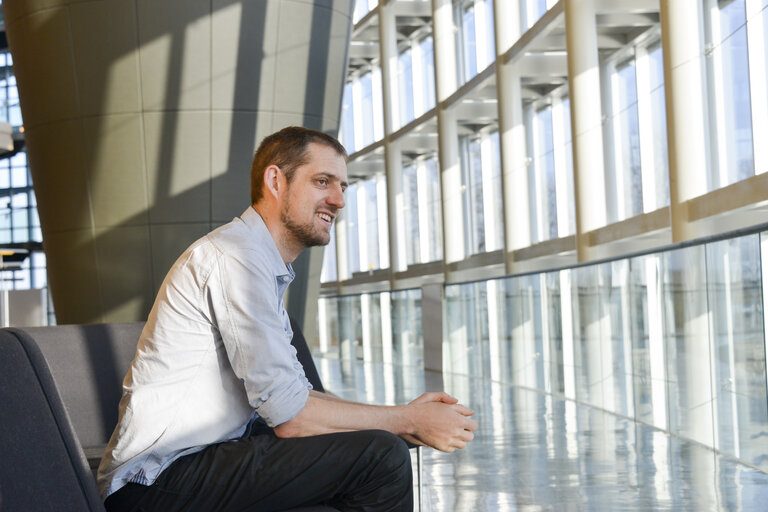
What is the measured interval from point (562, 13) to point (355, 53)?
12570 millimetres

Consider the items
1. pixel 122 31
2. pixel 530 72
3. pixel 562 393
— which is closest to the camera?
pixel 122 31

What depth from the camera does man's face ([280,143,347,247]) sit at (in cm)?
243

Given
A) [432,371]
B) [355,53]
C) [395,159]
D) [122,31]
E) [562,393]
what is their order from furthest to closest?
[355,53]
[395,159]
[432,371]
[562,393]
[122,31]

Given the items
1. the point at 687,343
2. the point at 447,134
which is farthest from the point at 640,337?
the point at 447,134

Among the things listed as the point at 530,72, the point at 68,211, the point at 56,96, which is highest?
the point at 530,72

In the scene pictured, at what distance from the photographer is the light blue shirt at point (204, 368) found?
6.97 feet

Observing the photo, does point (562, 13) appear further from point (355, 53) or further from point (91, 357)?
point (355, 53)

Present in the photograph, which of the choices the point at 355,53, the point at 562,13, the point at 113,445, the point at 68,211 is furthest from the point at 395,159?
the point at 113,445

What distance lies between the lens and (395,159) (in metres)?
21.5

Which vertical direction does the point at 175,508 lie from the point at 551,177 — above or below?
below

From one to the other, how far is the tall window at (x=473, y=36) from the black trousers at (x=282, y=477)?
634 inches

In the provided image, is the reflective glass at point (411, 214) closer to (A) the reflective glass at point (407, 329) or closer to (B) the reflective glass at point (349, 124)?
(A) the reflective glass at point (407, 329)

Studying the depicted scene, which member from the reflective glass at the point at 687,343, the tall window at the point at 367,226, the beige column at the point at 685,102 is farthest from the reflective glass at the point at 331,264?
the reflective glass at the point at 687,343

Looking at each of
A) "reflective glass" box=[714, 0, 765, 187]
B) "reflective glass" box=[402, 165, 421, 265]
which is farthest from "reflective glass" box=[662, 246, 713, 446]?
"reflective glass" box=[402, 165, 421, 265]
